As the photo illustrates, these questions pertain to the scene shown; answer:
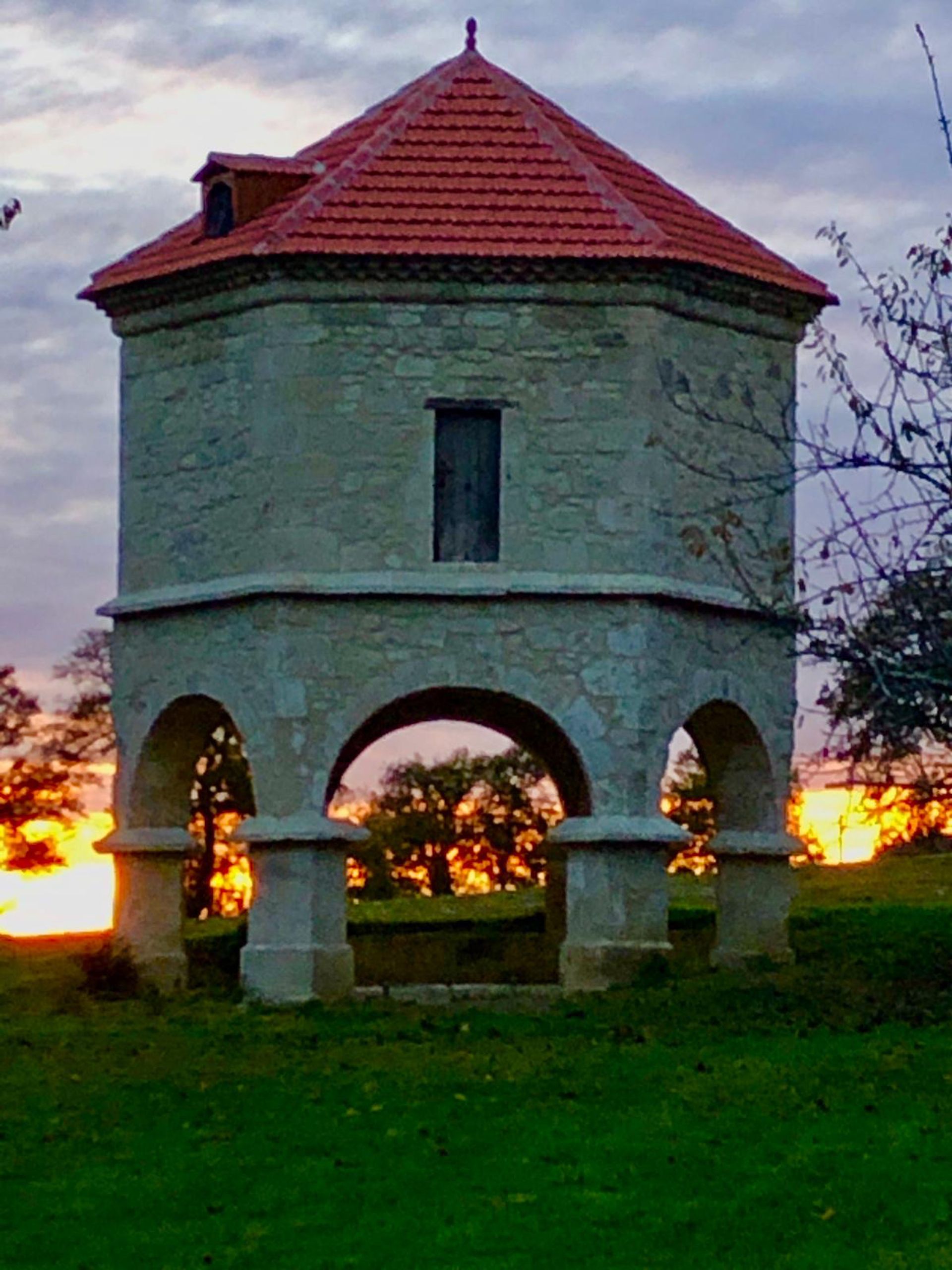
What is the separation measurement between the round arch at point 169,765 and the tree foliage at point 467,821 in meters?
24.0

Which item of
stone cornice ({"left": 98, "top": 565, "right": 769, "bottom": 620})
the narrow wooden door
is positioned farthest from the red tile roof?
stone cornice ({"left": 98, "top": 565, "right": 769, "bottom": 620})

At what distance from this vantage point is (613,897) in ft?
Result: 74.7

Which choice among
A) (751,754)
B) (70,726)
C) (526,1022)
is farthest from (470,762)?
(526,1022)

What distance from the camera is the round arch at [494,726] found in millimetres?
25359

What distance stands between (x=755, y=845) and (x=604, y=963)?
8.17ft

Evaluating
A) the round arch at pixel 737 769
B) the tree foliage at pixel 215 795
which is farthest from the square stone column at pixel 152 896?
the tree foliage at pixel 215 795

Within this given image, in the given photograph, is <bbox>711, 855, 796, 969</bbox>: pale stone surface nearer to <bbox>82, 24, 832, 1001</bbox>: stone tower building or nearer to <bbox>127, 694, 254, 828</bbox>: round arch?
<bbox>82, 24, 832, 1001</bbox>: stone tower building

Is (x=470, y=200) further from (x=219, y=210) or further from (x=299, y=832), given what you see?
(x=299, y=832)

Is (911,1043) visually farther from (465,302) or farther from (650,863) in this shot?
(465,302)

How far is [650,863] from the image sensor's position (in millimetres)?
23000

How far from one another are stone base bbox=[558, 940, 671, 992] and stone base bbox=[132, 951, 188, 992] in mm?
3825

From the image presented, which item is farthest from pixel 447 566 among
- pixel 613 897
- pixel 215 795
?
pixel 215 795

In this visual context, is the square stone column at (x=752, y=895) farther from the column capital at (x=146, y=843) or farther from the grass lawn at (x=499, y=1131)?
the column capital at (x=146, y=843)

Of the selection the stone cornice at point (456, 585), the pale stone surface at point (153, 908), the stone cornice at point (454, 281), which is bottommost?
the pale stone surface at point (153, 908)
